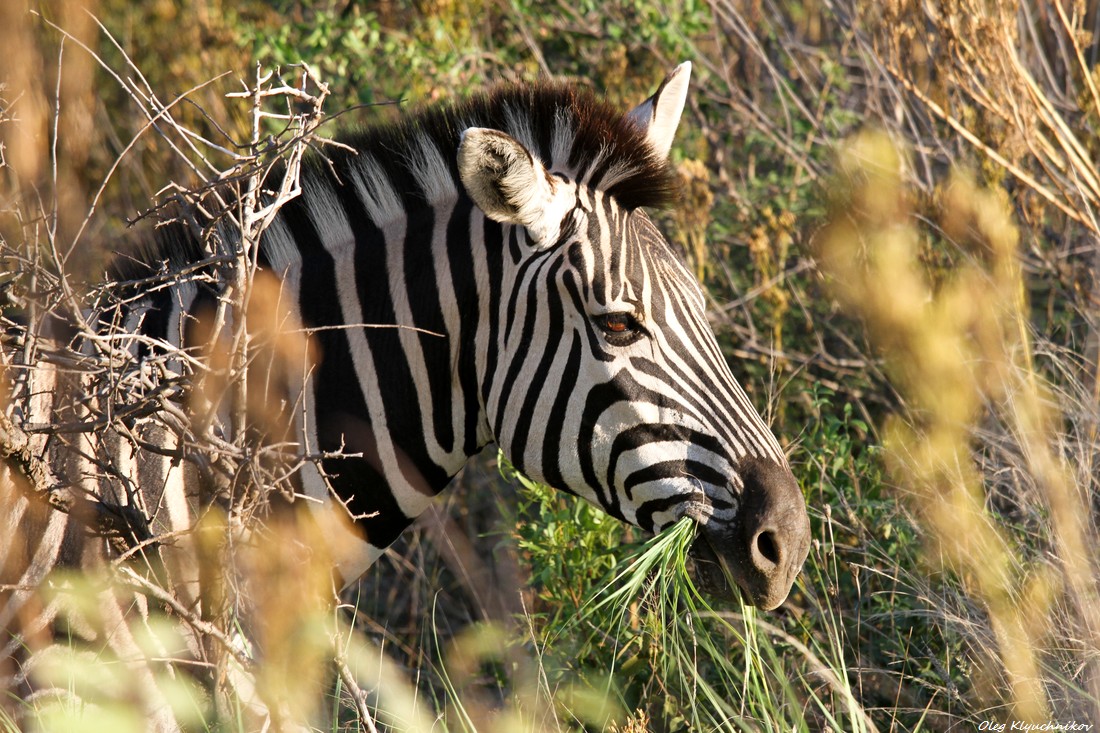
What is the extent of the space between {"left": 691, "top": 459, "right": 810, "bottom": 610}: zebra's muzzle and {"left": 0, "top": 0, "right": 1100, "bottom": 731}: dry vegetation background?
0.15 meters

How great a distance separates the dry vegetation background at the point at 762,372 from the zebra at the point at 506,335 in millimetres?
207

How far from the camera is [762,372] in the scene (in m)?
5.59

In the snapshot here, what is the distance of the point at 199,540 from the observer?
2.65 m

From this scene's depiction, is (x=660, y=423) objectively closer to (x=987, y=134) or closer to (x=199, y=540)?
(x=199, y=540)

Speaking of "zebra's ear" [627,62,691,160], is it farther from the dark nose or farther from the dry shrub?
the dark nose

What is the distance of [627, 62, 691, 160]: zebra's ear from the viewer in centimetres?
338

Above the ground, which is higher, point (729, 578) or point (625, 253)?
point (625, 253)

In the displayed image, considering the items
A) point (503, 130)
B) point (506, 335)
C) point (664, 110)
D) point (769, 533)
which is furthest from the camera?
point (664, 110)

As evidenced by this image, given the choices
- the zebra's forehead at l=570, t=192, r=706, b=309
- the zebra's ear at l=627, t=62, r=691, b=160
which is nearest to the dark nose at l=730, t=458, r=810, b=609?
the zebra's forehead at l=570, t=192, r=706, b=309

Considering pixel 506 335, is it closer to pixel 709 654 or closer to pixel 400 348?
pixel 400 348

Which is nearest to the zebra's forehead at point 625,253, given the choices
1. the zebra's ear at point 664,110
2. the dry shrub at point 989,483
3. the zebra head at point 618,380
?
the zebra head at point 618,380

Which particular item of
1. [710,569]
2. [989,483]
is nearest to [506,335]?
[710,569]

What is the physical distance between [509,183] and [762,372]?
308 centimetres

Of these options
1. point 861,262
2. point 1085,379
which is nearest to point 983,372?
point 1085,379
